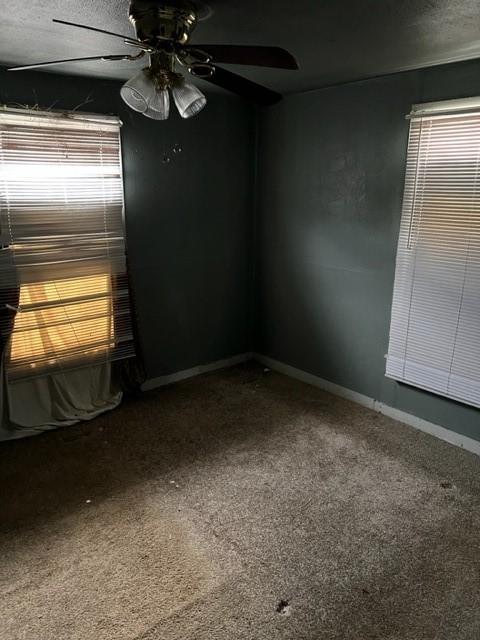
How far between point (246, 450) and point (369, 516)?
2.87 ft

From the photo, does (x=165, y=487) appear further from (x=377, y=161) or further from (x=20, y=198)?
(x=377, y=161)

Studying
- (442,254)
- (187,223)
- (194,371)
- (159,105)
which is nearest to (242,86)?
(159,105)

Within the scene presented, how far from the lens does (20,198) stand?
9.31ft

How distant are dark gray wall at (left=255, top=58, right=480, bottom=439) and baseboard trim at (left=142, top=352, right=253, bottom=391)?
1.18 ft

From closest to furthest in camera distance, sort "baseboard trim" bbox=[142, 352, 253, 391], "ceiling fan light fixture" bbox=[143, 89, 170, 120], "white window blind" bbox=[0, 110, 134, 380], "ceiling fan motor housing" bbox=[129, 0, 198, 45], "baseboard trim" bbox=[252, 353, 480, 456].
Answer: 1. "ceiling fan motor housing" bbox=[129, 0, 198, 45]
2. "ceiling fan light fixture" bbox=[143, 89, 170, 120]
3. "white window blind" bbox=[0, 110, 134, 380]
4. "baseboard trim" bbox=[252, 353, 480, 456]
5. "baseboard trim" bbox=[142, 352, 253, 391]

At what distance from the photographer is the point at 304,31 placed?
2.06 meters

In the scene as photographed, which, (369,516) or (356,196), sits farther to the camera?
(356,196)

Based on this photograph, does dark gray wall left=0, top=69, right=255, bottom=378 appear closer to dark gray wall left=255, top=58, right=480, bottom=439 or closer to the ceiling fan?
dark gray wall left=255, top=58, right=480, bottom=439

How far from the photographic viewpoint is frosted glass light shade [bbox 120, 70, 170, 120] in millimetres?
1665

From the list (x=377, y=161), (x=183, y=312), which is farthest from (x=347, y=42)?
(x=183, y=312)

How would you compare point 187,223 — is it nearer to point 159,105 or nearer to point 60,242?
point 60,242

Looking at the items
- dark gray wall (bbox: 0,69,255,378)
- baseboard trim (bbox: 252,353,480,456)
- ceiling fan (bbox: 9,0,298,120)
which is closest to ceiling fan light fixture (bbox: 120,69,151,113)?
ceiling fan (bbox: 9,0,298,120)

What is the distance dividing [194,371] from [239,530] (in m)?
1.95

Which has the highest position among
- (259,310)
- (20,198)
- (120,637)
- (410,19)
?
(410,19)
